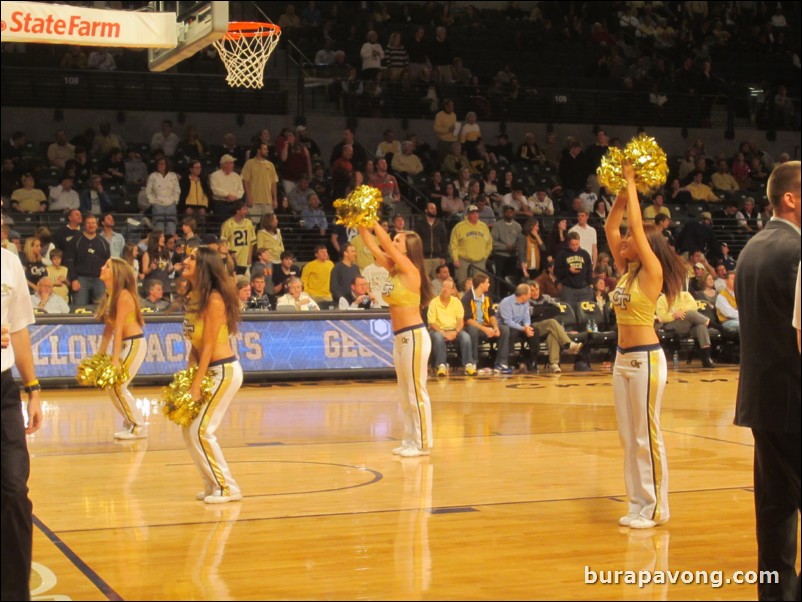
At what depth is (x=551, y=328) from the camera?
18.3m

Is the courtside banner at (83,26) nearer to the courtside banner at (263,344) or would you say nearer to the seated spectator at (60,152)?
the courtside banner at (263,344)

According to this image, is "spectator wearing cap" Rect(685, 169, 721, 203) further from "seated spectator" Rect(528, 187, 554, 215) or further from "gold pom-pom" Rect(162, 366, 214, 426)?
"gold pom-pom" Rect(162, 366, 214, 426)

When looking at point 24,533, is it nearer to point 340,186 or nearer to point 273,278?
point 273,278

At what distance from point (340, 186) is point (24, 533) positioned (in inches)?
615

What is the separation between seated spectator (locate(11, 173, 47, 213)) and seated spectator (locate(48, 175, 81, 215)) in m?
0.16

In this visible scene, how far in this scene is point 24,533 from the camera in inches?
204

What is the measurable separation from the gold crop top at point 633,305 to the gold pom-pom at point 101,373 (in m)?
5.48

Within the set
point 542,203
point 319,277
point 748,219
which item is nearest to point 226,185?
point 319,277

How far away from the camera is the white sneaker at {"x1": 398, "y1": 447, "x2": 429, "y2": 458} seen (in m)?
10.1

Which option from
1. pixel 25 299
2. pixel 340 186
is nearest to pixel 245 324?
pixel 340 186

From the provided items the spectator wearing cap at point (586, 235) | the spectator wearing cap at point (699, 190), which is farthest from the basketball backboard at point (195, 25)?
the spectator wearing cap at point (699, 190)

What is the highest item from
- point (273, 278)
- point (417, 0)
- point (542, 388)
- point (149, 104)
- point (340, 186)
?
point (417, 0)

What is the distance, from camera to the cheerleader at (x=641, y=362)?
721cm

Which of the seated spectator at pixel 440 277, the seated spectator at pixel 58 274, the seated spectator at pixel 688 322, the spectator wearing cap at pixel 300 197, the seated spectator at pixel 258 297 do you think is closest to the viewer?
the seated spectator at pixel 58 274
